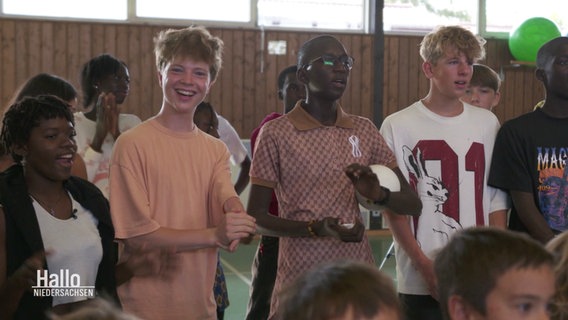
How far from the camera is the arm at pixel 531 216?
9.77 ft

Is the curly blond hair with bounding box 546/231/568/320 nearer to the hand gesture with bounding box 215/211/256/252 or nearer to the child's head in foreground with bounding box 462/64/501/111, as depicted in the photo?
the hand gesture with bounding box 215/211/256/252

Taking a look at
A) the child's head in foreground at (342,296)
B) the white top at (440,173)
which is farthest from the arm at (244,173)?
the child's head in foreground at (342,296)

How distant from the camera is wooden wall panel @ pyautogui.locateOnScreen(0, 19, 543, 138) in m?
10.0

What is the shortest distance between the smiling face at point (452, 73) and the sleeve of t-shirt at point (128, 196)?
53.6 inches

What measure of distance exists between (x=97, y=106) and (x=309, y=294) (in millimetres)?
2533

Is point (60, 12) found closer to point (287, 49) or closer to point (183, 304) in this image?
point (287, 49)

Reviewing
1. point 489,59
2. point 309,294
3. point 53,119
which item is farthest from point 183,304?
point 489,59

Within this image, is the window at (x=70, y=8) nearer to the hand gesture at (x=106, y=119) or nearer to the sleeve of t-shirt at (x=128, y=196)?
the hand gesture at (x=106, y=119)

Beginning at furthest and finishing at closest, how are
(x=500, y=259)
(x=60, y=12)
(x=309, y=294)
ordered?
→ 1. (x=60, y=12)
2. (x=500, y=259)
3. (x=309, y=294)

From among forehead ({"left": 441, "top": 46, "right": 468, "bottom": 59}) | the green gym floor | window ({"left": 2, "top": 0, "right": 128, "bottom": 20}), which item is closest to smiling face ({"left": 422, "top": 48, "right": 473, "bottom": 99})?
forehead ({"left": 441, "top": 46, "right": 468, "bottom": 59})

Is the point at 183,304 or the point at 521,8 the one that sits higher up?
the point at 521,8

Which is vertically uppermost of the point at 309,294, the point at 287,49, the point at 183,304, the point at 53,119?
the point at 287,49

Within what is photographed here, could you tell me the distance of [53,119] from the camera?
244 cm

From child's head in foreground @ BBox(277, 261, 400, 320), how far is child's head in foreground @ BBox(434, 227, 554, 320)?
367 millimetres
